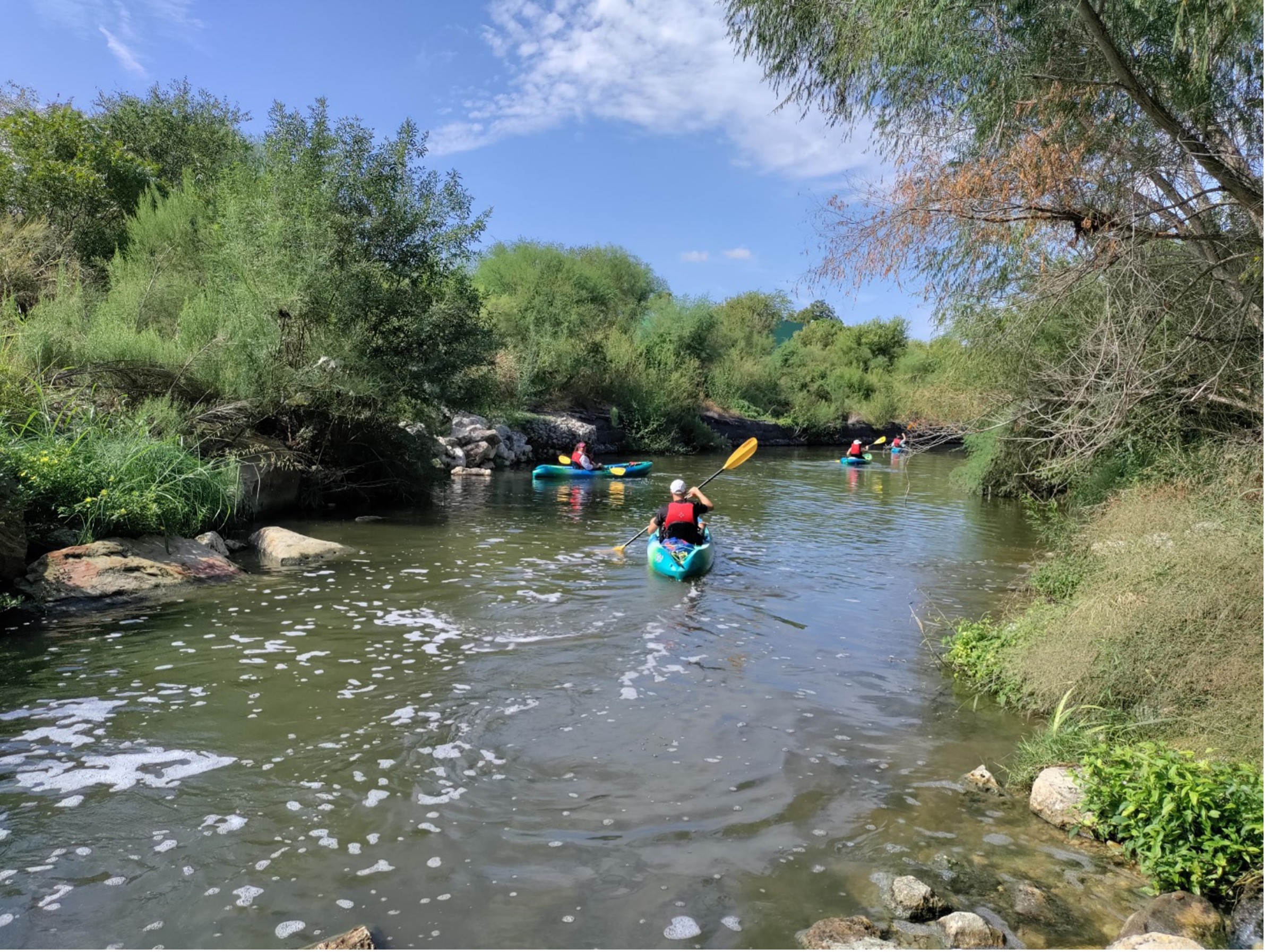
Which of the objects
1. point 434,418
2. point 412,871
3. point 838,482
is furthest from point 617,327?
point 412,871

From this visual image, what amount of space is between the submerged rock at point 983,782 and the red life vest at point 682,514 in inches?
235

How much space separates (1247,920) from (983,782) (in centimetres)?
149

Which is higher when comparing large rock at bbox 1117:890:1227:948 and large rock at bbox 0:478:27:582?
large rock at bbox 0:478:27:582

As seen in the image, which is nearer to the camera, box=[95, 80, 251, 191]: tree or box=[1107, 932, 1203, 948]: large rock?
box=[1107, 932, 1203, 948]: large rock

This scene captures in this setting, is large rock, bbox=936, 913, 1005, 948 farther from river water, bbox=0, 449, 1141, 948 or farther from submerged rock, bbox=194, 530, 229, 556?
submerged rock, bbox=194, 530, 229, 556

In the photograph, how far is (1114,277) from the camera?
676 cm

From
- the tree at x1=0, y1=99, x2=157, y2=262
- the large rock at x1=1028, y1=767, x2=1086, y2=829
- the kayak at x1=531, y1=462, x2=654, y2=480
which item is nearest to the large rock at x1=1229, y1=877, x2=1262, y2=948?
the large rock at x1=1028, y1=767, x2=1086, y2=829

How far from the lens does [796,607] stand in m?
A: 8.82

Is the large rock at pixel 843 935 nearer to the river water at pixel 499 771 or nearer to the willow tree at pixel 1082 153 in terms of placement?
the river water at pixel 499 771

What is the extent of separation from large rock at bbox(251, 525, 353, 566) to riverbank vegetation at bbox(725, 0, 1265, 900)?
7847 mm

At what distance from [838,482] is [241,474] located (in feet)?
55.6

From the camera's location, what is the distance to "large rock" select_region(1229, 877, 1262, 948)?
3.09 m

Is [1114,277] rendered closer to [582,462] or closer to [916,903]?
[916,903]

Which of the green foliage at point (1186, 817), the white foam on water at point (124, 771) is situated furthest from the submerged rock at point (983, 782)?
the white foam on water at point (124, 771)
